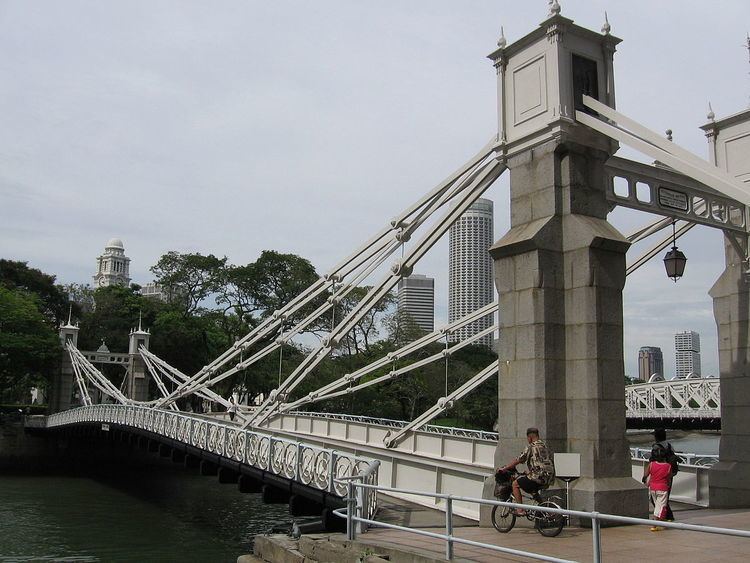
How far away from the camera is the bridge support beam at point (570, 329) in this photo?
970 centimetres

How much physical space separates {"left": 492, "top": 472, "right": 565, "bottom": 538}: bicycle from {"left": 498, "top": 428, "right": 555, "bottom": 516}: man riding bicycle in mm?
124

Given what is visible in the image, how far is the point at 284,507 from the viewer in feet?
91.1

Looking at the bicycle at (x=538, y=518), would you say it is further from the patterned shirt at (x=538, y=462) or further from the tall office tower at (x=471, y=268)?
the tall office tower at (x=471, y=268)

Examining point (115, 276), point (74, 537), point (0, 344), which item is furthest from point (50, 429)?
point (115, 276)

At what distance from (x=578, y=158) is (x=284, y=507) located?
2087 centimetres

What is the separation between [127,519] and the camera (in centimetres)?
2520

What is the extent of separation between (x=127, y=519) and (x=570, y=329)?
19903 millimetres

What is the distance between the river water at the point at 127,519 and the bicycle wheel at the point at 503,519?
463 inches

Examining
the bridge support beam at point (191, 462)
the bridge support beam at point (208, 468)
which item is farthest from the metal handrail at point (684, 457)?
the bridge support beam at point (191, 462)

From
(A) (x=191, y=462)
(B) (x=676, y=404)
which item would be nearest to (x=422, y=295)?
(B) (x=676, y=404)

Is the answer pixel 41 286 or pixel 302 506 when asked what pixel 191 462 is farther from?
pixel 41 286

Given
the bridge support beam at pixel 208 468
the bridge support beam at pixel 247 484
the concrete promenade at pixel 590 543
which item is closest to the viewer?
the concrete promenade at pixel 590 543

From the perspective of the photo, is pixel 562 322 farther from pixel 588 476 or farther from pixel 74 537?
pixel 74 537

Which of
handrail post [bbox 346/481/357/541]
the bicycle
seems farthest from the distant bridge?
handrail post [bbox 346/481/357/541]
